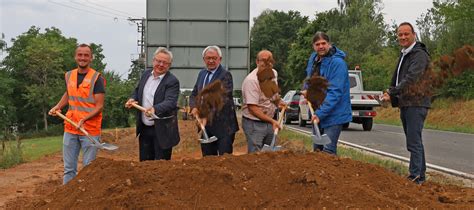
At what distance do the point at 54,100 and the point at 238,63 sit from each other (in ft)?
120

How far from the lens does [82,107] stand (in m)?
5.79

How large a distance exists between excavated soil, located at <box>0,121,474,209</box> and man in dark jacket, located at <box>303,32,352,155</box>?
61 centimetres

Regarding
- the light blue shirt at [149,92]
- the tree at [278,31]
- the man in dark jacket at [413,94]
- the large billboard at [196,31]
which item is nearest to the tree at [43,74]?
the tree at [278,31]

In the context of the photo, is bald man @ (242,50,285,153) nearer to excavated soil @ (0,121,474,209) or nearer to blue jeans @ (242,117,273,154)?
blue jeans @ (242,117,273,154)

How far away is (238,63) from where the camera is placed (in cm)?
1380

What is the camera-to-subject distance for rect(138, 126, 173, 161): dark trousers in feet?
20.0

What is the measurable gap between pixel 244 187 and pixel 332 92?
5.83 feet

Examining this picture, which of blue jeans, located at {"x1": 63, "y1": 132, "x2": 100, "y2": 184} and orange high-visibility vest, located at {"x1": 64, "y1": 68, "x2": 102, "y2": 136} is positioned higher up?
orange high-visibility vest, located at {"x1": 64, "y1": 68, "x2": 102, "y2": 136}

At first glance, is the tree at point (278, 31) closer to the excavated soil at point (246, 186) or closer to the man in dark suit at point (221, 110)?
the man in dark suit at point (221, 110)

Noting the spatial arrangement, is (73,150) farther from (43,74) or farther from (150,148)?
(43,74)

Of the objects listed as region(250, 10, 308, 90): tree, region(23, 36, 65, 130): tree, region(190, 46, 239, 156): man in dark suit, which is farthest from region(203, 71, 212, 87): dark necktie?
region(250, 10, 308, 90): tree

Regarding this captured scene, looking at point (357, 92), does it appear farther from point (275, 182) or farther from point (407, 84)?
point (275, 182)

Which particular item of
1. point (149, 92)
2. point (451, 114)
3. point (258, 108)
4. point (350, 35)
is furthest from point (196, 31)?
point (350, 35)

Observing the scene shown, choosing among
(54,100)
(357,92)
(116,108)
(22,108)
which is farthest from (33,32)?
(357,92)
